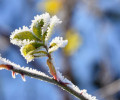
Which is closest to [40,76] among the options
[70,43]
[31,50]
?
[31,50]

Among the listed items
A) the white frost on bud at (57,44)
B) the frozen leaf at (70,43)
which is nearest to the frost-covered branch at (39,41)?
the white frost on bud at (57,44)

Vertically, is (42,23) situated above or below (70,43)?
below

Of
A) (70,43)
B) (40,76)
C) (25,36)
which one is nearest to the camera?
(40,76)

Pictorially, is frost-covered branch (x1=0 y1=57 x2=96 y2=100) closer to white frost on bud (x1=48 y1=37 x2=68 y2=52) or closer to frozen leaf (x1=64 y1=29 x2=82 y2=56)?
white frost on bud (x1=48 y1=37 x2=68 y2=52)

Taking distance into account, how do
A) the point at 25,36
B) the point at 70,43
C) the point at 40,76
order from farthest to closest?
1. the point at 70,43
2. the point at 25,36
3. the point at 40,76

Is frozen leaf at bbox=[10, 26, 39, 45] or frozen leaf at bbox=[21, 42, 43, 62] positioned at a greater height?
frozen leaf at bbox=[10, 26, 39, 45]

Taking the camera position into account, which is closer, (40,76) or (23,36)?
(40,76)

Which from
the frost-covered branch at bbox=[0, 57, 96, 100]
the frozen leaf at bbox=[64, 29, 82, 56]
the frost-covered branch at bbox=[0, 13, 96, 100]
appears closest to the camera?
the frost-covered branch at bbox=[0, 57, 96, 100]

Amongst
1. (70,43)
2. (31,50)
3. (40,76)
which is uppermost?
(70,43)

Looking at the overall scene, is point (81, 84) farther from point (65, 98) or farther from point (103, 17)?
point (65, 98)

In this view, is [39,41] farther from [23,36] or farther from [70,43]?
[70,43]

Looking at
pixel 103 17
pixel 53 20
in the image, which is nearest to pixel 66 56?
Result: pixel 103 17

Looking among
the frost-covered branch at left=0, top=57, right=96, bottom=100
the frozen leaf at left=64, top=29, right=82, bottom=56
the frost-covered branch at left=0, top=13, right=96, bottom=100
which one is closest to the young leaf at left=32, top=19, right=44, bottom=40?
the frost-covered branch at left=0, top=13, right=96, bottom=100
